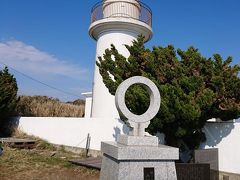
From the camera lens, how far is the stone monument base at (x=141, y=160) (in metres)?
4.81

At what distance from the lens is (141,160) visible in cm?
492

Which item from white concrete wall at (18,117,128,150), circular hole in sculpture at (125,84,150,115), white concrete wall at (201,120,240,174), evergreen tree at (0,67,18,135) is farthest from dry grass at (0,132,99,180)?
evergreen tree at (0,67,18,135)

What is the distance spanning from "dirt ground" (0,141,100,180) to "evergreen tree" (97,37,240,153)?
280 cm

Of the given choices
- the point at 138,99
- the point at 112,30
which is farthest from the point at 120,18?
the point at 138,99

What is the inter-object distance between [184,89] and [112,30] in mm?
6214

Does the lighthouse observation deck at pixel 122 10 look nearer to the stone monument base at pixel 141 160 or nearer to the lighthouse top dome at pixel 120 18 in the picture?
the lighthouse top dome at pixel 120 18

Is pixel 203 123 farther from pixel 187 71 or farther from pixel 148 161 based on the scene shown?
pixel 148 161

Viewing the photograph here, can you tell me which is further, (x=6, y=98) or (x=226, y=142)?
(x=6, y=98)

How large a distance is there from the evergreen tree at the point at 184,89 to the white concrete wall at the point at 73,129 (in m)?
2.92

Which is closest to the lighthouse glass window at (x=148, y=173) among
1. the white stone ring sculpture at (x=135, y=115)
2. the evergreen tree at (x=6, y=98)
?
the white stone ring sculpture at (x=135, y=115)

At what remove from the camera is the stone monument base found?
4812 mm

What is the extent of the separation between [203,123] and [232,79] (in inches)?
69.4

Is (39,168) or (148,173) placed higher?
(148,173)

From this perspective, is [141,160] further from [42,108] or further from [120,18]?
[42,108]
